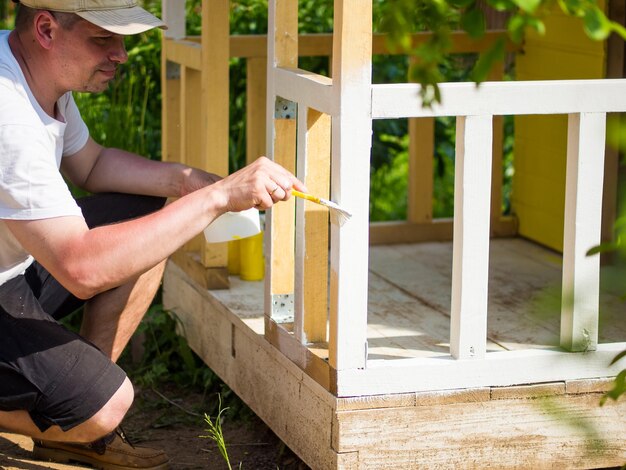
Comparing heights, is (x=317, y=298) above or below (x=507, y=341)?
above

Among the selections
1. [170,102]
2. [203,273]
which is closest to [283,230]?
[203,273]

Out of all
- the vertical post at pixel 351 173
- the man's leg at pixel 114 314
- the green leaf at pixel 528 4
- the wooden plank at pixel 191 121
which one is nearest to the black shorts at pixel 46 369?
the man's leg at pixel 114 314

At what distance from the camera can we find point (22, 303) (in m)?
3.08

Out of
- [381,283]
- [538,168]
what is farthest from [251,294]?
[538,168]

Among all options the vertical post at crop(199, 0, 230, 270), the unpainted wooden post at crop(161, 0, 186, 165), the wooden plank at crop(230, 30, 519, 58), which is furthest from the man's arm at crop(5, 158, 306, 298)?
the wooden plank at crop(230, 30, 519, 58)

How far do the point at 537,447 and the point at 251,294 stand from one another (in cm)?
135

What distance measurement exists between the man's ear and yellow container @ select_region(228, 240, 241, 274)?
144 cm

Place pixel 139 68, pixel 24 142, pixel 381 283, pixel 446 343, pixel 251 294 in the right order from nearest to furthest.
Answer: pixel 24 142, pixel 446 343, pixel 251 294, pixel 381 283, pixel 139 68

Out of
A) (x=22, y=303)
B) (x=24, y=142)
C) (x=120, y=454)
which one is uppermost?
(x=24, y=142)

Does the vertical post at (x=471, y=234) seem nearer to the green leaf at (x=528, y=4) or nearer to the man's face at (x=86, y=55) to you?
the man's face at (x=86, y=55)

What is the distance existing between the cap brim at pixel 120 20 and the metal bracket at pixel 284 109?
1.45 feet

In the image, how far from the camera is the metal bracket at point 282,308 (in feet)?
10.8

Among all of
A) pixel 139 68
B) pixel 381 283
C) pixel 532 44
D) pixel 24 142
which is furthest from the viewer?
pixel 139 68

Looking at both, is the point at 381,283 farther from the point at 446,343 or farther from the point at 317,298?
the point at 317,298
